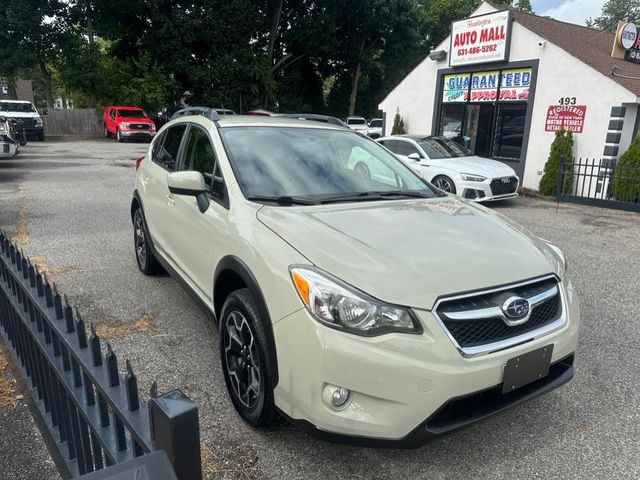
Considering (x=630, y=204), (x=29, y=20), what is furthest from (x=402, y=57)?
(x=630, y=204)

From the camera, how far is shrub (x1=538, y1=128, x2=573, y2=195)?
40.3 feet

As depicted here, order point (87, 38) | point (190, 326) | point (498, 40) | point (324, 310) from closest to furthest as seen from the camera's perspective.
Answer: point (324, 310), point (190, 326), point (498, 40), point (87, 38)

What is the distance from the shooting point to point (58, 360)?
2027mm

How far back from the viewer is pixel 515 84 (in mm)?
13812

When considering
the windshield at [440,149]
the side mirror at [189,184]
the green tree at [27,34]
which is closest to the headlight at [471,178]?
the windshield at [440,149]

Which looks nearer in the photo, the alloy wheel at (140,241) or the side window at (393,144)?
the alloy wheel at (140,241)

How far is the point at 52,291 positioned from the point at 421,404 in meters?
1.71

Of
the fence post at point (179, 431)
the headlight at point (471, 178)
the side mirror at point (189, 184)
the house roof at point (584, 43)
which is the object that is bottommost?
the headlight at point (471, 178)

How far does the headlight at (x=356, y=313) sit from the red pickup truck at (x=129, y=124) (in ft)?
86.9

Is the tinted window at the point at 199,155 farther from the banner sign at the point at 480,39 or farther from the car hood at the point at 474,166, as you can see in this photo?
the banner sign at the point at 480,39

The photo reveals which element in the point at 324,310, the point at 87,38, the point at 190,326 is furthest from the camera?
the point at 87,38

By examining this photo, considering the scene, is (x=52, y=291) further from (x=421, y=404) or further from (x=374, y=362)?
(x=421, y=404)

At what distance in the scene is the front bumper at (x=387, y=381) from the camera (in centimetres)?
208

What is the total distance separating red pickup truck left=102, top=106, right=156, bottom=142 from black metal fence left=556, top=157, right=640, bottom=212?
70.2 feet
